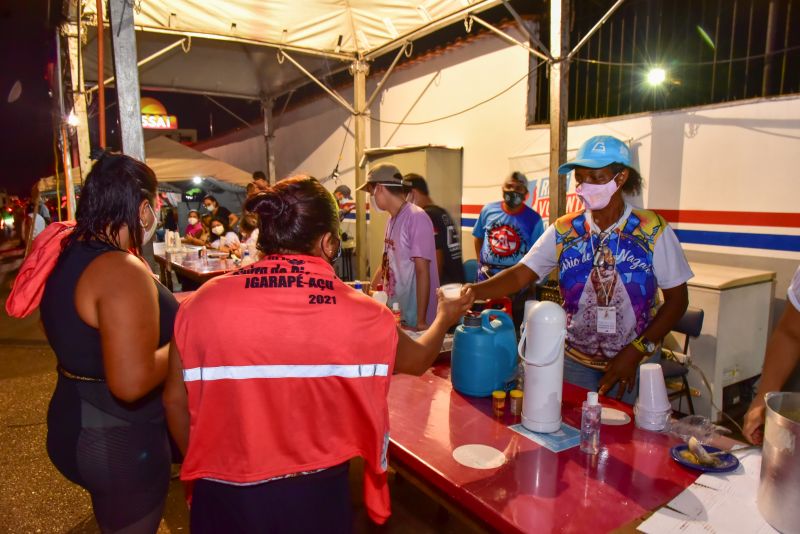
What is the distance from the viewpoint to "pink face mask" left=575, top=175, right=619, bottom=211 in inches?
88.3

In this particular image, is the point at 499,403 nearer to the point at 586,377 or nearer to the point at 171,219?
the point at 586,377

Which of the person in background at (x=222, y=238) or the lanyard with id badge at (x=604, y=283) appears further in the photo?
the person in background at (x=222, y=238)

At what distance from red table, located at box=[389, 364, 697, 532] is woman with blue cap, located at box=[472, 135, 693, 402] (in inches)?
11.0

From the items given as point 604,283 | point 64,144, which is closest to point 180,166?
point 64,144

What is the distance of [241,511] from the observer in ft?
4.28

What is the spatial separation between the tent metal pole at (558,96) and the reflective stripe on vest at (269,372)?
3836 millimetres

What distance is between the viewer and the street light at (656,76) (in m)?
5.12

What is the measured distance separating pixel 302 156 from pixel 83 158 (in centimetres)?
614

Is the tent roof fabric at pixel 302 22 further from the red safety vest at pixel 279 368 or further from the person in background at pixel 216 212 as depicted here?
the red safety vest at pixel 279 368

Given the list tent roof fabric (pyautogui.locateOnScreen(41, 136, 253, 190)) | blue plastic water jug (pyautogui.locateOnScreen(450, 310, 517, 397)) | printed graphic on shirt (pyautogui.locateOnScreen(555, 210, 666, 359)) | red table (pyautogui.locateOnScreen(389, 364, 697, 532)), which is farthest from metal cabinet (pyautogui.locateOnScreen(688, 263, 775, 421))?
tent roof fabric (pyautogui.locateOnScreen(41, 136, 253, 190))

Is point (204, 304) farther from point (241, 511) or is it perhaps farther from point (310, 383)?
point (241, 511)

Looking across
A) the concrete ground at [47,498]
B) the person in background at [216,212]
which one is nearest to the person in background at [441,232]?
the concrete ground at [47,498]

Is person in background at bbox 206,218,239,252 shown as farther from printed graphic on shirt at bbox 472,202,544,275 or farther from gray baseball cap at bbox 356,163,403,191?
gray baseball cap at bbox 356,163,403,191

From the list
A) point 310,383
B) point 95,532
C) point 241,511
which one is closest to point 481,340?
point 310,383
